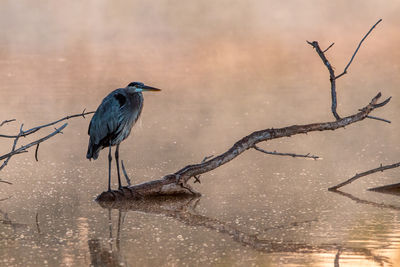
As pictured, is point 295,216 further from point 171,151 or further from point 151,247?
point 171,151

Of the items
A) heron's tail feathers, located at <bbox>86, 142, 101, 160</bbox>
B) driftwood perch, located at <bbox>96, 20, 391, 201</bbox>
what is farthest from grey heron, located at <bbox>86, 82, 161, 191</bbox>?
driftwood perch, located at <bbox>96, 20, 391, 201</bbox>

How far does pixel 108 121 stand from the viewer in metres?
8.11

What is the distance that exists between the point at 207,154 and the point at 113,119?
1.79 meters

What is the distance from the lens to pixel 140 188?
788 centimetres

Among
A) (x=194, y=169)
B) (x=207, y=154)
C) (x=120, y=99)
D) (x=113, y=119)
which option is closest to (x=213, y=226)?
(x=194, y=169)

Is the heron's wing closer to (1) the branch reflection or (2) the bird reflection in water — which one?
(1) the branch reflection

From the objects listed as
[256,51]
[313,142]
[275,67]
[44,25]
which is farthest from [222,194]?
[44,25]

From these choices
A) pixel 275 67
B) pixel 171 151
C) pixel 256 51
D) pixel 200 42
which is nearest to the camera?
pixel 171 151

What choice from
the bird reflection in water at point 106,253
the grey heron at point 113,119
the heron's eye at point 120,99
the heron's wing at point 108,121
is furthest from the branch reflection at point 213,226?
the heron's eye at point 120,99

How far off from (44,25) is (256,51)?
7.22m

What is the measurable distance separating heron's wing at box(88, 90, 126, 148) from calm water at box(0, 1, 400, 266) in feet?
1.64

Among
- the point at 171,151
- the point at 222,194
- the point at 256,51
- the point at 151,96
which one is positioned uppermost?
the point at 256,51

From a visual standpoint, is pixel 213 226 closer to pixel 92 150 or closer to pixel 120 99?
pixel 92 150

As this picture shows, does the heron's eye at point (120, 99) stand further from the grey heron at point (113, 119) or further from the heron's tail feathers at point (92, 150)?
the heron's tail feathers at point (92, 150)
